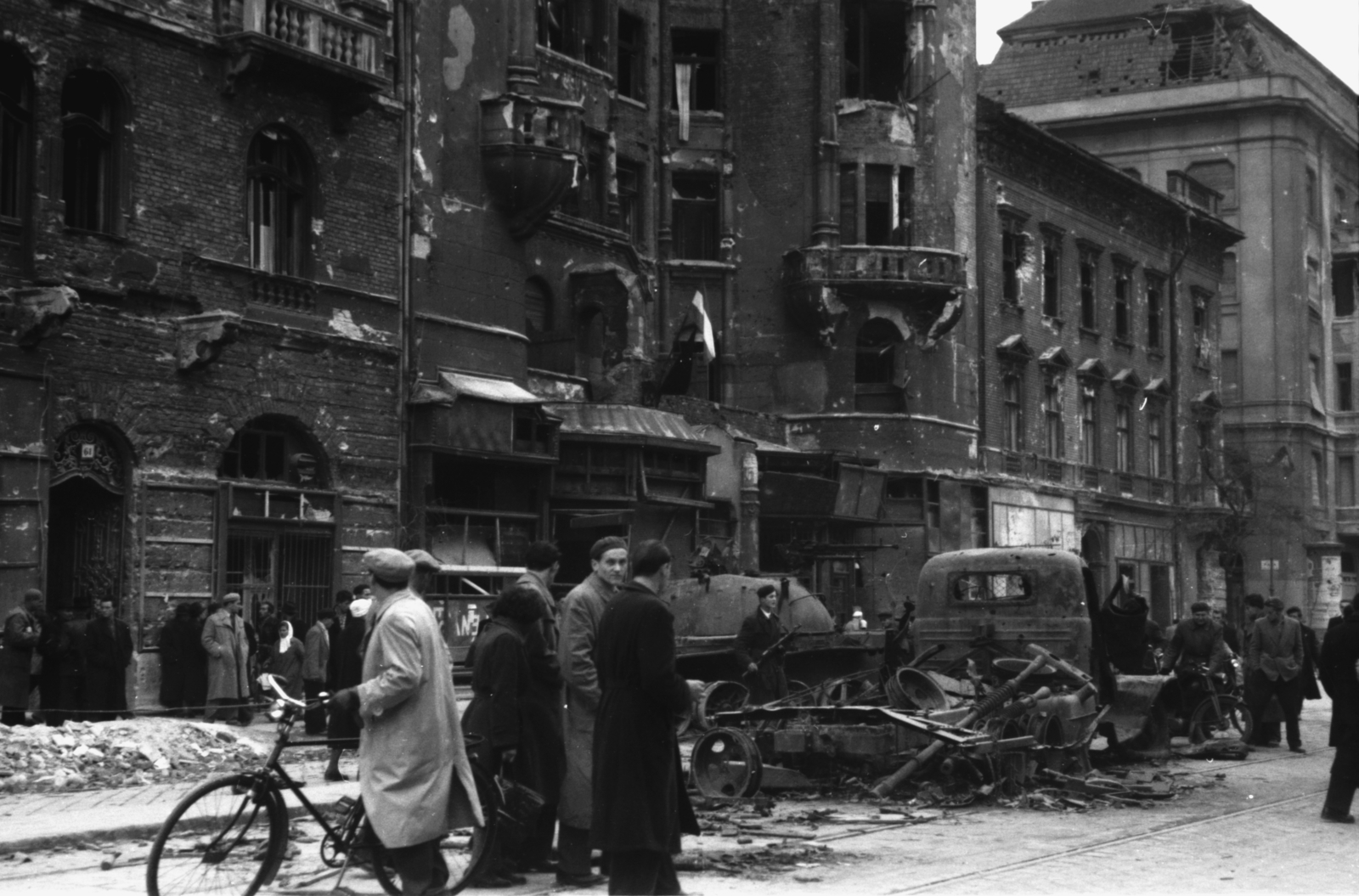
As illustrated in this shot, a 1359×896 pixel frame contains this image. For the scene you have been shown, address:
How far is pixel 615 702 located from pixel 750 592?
1365cm

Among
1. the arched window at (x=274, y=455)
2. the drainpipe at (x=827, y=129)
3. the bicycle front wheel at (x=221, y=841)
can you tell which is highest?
the drainpipe at (x=827, y=129)

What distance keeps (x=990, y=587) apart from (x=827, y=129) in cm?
2305

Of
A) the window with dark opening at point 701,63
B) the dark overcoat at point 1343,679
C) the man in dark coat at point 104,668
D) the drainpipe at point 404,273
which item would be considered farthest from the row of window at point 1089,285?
the dark overcoat at point 1343,679

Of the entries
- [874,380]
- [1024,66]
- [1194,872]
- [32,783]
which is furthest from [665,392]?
[1024,66]

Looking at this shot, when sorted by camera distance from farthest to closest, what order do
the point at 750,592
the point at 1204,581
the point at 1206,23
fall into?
the point at 1206,23, the point at 1204,581, the point at 750,592

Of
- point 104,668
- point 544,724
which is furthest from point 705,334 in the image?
point 544,724

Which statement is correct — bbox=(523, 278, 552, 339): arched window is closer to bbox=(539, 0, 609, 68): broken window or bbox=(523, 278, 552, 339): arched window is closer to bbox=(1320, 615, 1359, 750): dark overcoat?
bbox=(539, 0, 609, 68): broken window

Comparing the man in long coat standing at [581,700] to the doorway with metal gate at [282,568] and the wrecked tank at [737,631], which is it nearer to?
the wrecked tank at [737,631]

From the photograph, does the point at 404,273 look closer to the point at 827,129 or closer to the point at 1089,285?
the point at 827,129

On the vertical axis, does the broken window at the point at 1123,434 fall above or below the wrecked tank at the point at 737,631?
above

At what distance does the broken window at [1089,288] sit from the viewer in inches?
2042

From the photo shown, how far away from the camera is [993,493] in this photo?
4459cm

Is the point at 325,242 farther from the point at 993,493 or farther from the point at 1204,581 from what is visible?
the point at 1204,581

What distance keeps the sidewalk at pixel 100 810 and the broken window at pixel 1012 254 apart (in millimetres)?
31218
